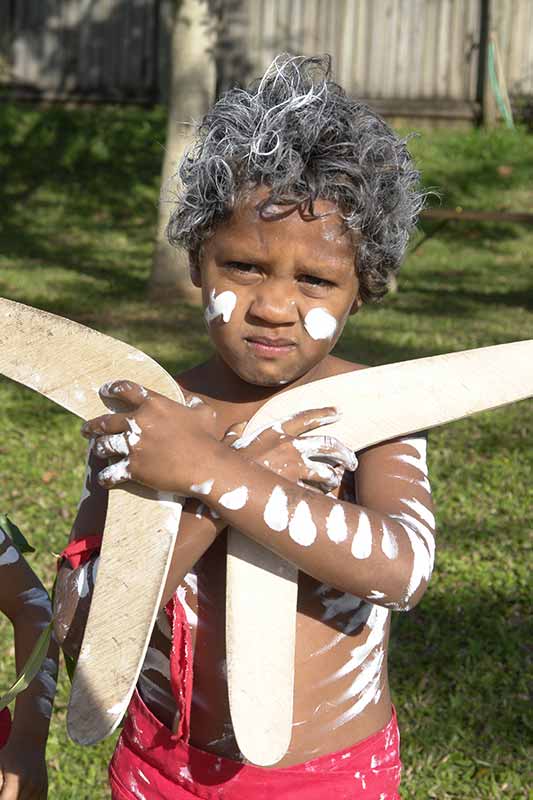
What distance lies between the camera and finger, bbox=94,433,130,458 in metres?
1.62

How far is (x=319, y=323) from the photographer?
185 centimetres

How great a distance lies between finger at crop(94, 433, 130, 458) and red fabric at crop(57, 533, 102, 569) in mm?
198

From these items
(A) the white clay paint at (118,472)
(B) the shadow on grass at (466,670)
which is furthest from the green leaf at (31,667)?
(B) the shadow on grass at (466,670)

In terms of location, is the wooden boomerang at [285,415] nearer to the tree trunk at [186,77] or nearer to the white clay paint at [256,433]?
the white clay paint at [256,433]

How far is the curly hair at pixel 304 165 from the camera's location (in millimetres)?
1805

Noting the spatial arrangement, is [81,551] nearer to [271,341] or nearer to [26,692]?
[271,341]

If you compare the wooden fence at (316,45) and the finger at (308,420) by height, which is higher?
the finger at (308,420)

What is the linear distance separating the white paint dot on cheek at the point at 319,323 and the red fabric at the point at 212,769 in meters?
0.52

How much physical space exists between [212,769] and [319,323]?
81 cm

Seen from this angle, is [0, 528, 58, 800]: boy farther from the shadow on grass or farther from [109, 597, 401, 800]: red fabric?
the shadow on grass

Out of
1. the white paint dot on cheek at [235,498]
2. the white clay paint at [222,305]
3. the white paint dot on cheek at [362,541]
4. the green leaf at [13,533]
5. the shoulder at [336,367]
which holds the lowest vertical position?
the green leaf at [13,533]

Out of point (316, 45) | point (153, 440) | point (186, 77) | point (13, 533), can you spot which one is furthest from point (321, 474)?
point (316, 45)

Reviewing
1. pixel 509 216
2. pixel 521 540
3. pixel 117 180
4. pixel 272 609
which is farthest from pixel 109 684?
pixel 117 180

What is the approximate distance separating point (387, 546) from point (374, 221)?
57 cm
